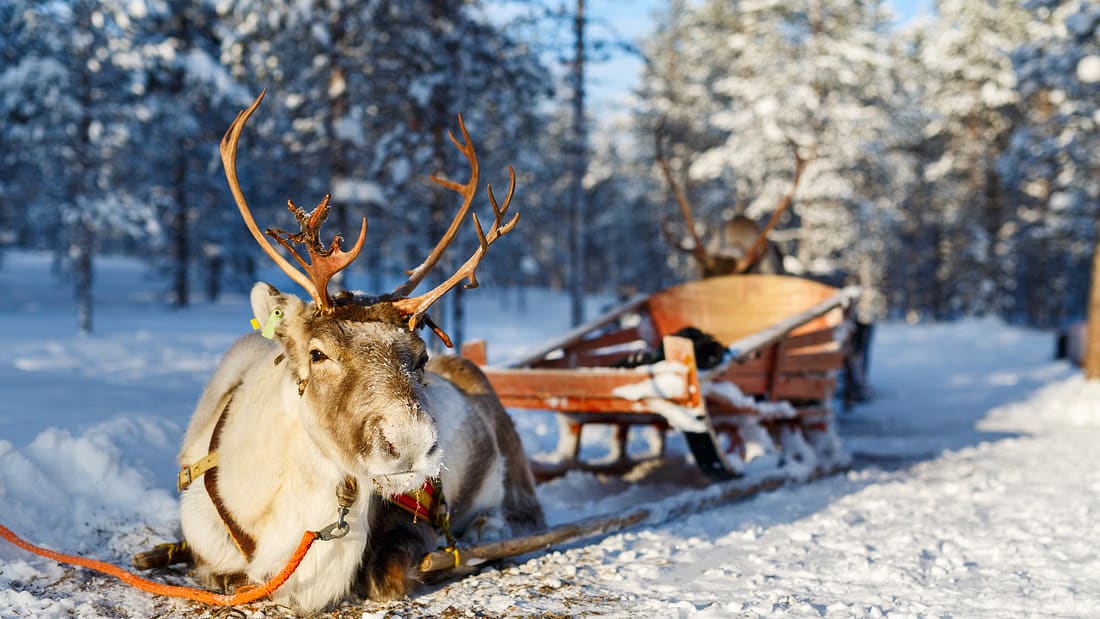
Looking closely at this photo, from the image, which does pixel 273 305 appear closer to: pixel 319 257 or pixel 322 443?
pixel 319 257

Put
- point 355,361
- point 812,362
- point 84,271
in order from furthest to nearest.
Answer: point 84,271
point 812,362
point 355,361

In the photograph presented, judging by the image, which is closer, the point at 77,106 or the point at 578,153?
the point at 77,106

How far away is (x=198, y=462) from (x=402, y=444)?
134 cm

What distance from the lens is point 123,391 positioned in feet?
26.7

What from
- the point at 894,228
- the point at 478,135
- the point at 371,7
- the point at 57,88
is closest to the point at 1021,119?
the point at 894,228

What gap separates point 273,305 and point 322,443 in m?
0.62

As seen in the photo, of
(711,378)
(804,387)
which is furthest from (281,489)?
(804,387)

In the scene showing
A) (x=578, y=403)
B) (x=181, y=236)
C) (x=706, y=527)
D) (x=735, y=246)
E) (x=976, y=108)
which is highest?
(x=976, y=108)

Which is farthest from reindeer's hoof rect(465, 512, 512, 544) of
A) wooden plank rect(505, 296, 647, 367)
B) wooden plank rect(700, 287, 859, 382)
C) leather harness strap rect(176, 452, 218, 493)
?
wooden plank rect(505, 296, 647, 367)

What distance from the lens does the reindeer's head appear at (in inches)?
116

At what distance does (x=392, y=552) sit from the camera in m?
3.72

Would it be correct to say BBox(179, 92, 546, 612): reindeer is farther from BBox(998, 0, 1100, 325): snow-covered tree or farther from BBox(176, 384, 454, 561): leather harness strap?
BBox(998, 0, 1100, 325): snow-covered tree

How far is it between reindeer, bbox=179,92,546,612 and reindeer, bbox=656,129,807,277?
622 centimetres

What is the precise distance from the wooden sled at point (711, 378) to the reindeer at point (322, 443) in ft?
6.14
